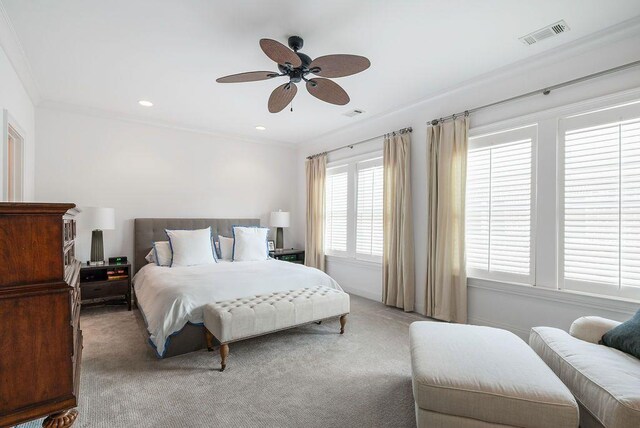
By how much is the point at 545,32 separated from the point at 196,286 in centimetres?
382

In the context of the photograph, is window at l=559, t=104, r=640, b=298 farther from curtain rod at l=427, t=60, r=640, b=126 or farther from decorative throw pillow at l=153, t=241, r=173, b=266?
decorative throw pillow at l=153, t=241, r=173, b=266

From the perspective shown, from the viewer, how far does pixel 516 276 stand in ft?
10.3

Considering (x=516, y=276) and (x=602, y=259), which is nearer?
(x=602, y=259)

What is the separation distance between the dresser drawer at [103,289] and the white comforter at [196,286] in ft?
0.60

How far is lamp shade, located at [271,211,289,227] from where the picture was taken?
5688 mm

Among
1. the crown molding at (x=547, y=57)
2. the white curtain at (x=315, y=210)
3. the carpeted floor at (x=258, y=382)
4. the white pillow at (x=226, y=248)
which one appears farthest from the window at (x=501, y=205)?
the white pillow at (x=226, y=248)

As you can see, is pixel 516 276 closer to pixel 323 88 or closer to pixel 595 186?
A: pixel 595 186

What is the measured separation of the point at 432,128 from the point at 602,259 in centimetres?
212

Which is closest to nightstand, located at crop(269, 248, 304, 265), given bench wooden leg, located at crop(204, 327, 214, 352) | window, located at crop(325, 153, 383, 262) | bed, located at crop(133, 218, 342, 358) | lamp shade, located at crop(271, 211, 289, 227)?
lamp shade, located at crop(271, 211, 289, 227)

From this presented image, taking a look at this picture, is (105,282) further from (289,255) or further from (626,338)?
(626,338)

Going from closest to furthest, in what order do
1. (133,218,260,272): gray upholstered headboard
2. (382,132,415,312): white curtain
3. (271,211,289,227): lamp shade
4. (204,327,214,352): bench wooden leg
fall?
1. (204,327,214,352): bench wooden leg
2. (382,132,415,312): white curtain
3. (133,218,260,272): gray upholstered headboard
4. (271,211,289,227): lamp shade

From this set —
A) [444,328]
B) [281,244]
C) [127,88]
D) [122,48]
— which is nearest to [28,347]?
[444,328]

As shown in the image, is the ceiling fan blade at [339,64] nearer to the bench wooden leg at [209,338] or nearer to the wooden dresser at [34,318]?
the wooden dresser at [34,318]

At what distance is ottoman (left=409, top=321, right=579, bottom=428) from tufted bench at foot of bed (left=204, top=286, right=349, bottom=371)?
4.46 ft
